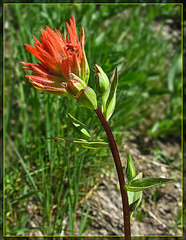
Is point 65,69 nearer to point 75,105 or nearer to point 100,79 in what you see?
point 100,79

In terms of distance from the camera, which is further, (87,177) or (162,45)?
(162,45)

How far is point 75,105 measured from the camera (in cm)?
66

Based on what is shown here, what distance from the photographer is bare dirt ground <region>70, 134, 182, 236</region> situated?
2.72ft

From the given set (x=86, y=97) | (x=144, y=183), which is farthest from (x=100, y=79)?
(x=144, y=183)

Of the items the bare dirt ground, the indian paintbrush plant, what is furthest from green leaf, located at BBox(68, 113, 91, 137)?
the bare dirt ground

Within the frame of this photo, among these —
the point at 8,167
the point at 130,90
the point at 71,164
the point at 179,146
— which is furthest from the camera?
the point at 130,90

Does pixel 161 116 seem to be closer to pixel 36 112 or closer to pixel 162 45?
pixel 162 45

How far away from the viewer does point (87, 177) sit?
855mm

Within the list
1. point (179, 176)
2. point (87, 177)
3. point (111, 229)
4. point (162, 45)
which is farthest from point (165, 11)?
point (111, 229)

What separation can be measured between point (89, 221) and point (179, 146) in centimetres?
58

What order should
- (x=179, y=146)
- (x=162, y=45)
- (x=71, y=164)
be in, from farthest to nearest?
(x=162, y=45)
(x=179, y=146)
(x=71, y=164)

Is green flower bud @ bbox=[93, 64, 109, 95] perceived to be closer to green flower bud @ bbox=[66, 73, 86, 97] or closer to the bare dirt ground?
green flower bud @ bbox=[66, 73, 86, 97]

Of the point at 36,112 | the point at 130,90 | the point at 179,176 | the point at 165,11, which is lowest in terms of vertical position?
the point at 179,176

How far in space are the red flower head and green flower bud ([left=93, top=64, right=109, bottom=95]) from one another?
0.02 m
